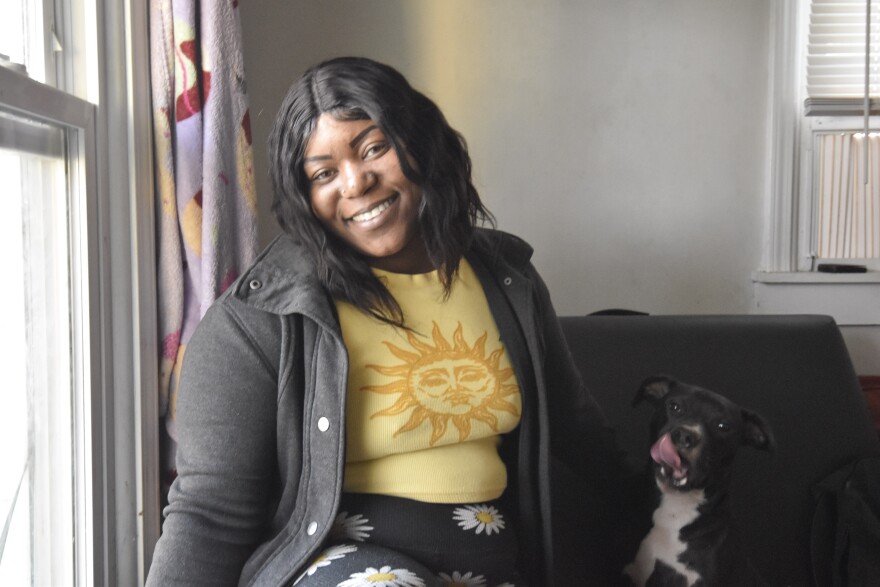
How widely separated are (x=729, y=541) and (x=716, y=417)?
0.63ft

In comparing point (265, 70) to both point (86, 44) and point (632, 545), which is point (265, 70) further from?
point (632, 545)

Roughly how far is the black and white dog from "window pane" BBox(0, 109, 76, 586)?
2.78 feet

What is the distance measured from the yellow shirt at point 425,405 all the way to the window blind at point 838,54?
1.23 metres

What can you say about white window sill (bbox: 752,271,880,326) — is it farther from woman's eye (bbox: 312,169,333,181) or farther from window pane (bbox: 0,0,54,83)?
window pane (bbox: 0,0,54,83)

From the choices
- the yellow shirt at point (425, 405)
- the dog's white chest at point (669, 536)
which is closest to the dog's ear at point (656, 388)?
the dog's white chest at point (669, 536)

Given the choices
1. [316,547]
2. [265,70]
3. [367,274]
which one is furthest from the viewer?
[265,70]

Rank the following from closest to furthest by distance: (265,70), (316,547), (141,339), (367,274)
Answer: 1. (316,547)
2. (367,274)
3. (141,339)
4. (265,70)

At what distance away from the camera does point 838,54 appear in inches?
79.5

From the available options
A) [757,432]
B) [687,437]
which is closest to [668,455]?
[687,437]

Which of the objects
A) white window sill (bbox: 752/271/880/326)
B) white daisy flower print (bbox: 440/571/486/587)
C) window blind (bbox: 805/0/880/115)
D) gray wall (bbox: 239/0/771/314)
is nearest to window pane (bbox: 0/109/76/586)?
white daisy flower print (bbox: 440/571/486/587)

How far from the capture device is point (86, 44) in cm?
124

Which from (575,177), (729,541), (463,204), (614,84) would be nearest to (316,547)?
(463,204)

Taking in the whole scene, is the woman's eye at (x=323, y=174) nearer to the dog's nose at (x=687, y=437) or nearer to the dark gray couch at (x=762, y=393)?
the dog's nose at (x=687, y=437)

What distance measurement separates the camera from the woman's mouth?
1206 mm
